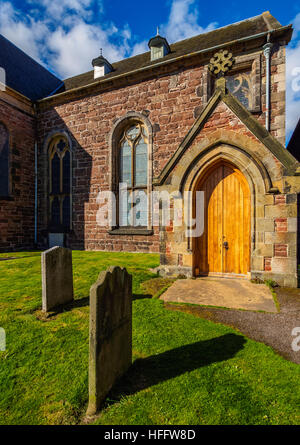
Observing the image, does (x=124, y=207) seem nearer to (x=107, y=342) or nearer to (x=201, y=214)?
(x=201, y=214)

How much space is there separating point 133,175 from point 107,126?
287cm

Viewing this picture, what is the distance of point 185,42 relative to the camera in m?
12.9

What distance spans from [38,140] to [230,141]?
37.6 ft

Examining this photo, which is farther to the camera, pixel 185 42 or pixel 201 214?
pixel 185 42

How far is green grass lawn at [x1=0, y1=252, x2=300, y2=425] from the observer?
188 cm

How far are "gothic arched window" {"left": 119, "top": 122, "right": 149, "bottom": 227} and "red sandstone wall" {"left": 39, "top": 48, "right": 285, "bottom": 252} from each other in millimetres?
706

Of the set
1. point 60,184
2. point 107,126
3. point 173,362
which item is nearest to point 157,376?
point 173,362

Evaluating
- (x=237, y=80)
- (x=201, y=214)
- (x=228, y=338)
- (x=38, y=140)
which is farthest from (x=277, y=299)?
(x=38, y=140)

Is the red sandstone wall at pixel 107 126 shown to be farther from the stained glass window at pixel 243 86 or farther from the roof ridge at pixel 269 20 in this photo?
the roof ridge at pixel 269 20

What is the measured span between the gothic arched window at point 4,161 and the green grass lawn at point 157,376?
10.0 m

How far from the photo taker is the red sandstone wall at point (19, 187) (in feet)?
37.6

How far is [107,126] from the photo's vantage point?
36.9ft

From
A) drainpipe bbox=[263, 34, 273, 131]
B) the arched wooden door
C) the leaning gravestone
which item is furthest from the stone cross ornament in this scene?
the leaning gravestone

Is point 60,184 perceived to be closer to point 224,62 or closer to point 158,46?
point 158,46
